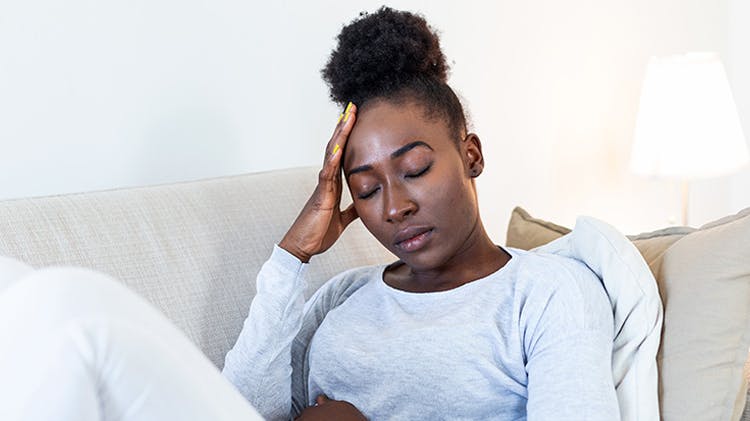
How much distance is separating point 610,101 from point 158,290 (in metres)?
1.76

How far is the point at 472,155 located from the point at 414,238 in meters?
0.16

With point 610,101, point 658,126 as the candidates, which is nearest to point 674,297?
point 658,126

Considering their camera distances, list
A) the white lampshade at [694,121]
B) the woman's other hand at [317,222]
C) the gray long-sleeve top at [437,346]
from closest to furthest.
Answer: the gray long-sleeve top at [437,346]
the woman's other hand at [317,222]
the white lampshade at [694,121]

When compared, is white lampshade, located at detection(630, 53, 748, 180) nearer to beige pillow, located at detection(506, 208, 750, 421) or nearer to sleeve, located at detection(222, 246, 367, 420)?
beige pillow, located at detection(506, 208, 750, 421)

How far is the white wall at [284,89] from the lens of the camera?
5.88ft

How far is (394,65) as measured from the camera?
4.74ft

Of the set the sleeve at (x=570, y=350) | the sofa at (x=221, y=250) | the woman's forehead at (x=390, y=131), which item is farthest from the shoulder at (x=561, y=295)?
the woman's forehead at (x=390, y=131)

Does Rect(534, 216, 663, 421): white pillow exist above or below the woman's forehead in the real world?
below

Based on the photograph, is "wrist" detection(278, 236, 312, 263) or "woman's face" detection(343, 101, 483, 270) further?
"wrist" detection(278, 236, 312, 263)

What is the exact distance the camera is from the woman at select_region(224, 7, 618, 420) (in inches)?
51.6

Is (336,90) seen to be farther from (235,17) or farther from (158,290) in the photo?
(235,17)

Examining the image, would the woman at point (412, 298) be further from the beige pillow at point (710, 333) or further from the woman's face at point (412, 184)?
the beige pillow at point (710, 333)

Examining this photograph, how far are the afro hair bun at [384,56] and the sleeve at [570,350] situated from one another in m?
0.35

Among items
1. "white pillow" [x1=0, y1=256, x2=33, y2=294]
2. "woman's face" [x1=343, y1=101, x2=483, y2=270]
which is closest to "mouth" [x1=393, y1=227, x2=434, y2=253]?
"woman's face" [x1=343, y1=101, x2=483, y2=270]
